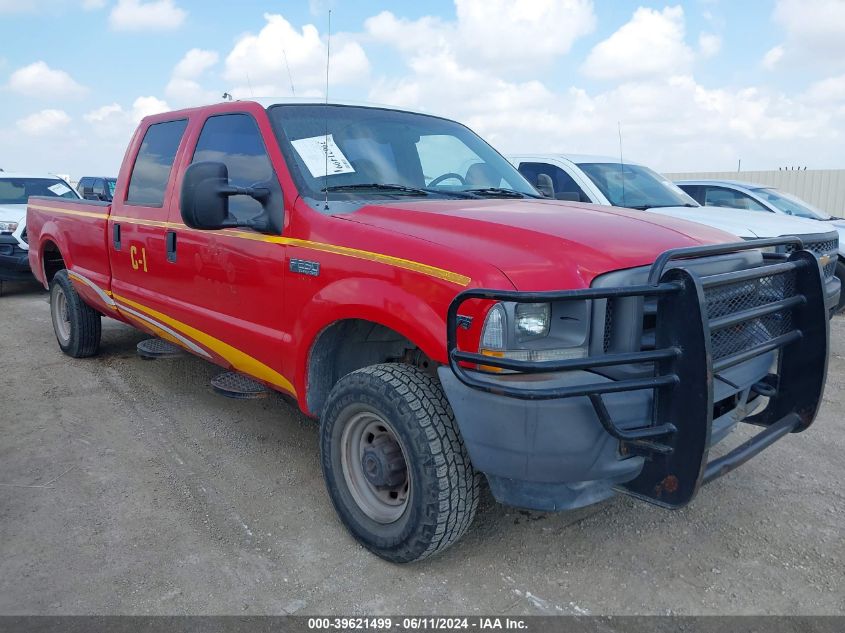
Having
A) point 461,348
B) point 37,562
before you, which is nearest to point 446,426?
point 461,348

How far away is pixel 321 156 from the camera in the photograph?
3371 mm

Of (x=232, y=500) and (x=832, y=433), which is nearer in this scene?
(x=232, y=500)

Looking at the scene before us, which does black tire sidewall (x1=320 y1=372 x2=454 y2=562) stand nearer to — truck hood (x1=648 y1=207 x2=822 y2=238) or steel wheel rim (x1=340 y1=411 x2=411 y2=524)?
steel wheel rim (x1=340 y1=411 x2=411 y2=524)

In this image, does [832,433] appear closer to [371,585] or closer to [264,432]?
[371,585]

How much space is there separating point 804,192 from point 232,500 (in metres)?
20.3

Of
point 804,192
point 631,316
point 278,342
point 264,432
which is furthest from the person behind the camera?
point 804,192

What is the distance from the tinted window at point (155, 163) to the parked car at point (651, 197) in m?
3.30

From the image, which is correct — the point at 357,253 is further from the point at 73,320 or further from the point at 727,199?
the point at 727,199

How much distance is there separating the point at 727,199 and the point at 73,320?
7.69 meters

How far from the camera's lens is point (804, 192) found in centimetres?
1953

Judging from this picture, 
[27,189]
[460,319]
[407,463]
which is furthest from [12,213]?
[460,319]

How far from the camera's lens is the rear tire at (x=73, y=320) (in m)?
5.79

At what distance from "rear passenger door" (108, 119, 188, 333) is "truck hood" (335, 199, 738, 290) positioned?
177 centimetres

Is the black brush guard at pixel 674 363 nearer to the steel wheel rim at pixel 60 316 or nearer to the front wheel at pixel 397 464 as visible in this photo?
the front wheel at pixel 397 464
